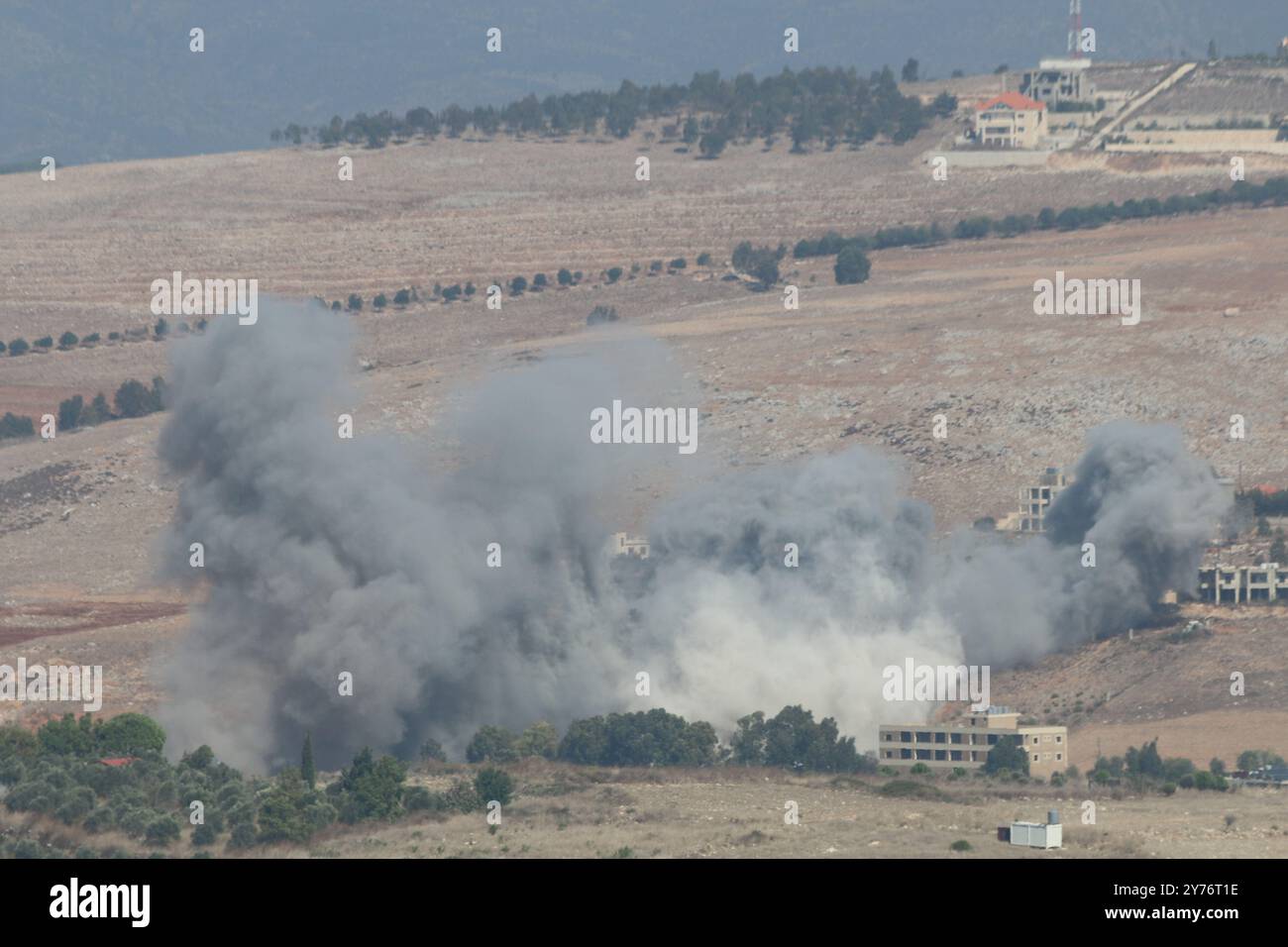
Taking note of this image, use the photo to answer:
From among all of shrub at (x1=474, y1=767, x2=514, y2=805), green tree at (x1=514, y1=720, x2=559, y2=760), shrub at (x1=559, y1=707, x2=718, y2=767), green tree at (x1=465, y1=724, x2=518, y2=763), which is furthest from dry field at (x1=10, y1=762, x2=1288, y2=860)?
green tree at (x1=514, y1=720, x2=559, y2=760)

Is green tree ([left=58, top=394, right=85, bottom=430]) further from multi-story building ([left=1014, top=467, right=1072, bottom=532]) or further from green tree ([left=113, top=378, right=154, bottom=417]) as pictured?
multi-story building ([left=1014, top=467, right=1072, bottom=532])

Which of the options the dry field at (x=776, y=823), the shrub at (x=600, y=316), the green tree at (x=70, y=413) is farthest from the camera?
the shrub at (x=600, y=316)

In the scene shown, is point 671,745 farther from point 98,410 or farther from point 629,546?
point 98,410

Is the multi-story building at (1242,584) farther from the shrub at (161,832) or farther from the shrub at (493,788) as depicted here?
the shrub at (161,832)

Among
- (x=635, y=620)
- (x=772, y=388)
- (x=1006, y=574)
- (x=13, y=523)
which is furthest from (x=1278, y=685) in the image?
(x=13, y=523)

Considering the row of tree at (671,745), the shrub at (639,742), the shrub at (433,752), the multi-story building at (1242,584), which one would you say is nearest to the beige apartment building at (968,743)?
the row of tree at (671,745)
